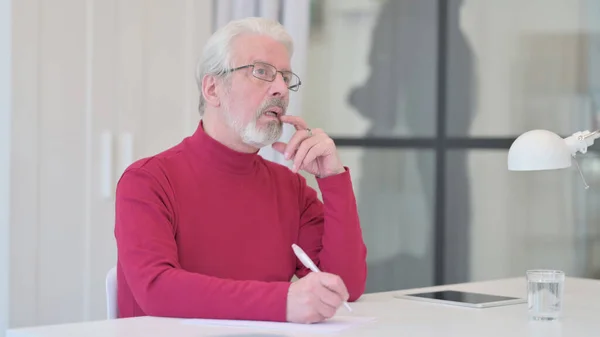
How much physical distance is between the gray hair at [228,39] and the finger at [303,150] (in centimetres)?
28

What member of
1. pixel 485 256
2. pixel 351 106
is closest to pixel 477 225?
pixel 485 256

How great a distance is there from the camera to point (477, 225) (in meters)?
3.50

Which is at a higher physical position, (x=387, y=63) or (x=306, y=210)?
(x=387, y=63)

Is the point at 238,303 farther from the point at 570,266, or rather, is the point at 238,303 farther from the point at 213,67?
the point at 570,266

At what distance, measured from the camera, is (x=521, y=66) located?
11.2 ft

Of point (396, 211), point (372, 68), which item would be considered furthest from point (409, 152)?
point (372, 68)

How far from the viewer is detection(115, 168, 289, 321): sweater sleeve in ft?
5.26

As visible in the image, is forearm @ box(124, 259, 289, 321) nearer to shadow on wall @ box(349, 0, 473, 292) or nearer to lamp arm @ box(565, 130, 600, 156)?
lamp arm @ box(565, 130, 600, 156)

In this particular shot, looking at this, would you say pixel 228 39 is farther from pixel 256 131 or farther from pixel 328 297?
pixel 328 297

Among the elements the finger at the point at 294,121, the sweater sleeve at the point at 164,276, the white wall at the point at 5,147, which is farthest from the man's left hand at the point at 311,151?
the white wall at the point at 5,147

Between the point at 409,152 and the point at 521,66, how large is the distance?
1.90 feet

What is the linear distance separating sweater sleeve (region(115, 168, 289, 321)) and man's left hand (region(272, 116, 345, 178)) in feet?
0.97

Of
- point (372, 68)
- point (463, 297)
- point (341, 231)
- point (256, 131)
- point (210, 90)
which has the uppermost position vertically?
point (372, 68)

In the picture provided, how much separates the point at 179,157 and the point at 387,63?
183 cm
